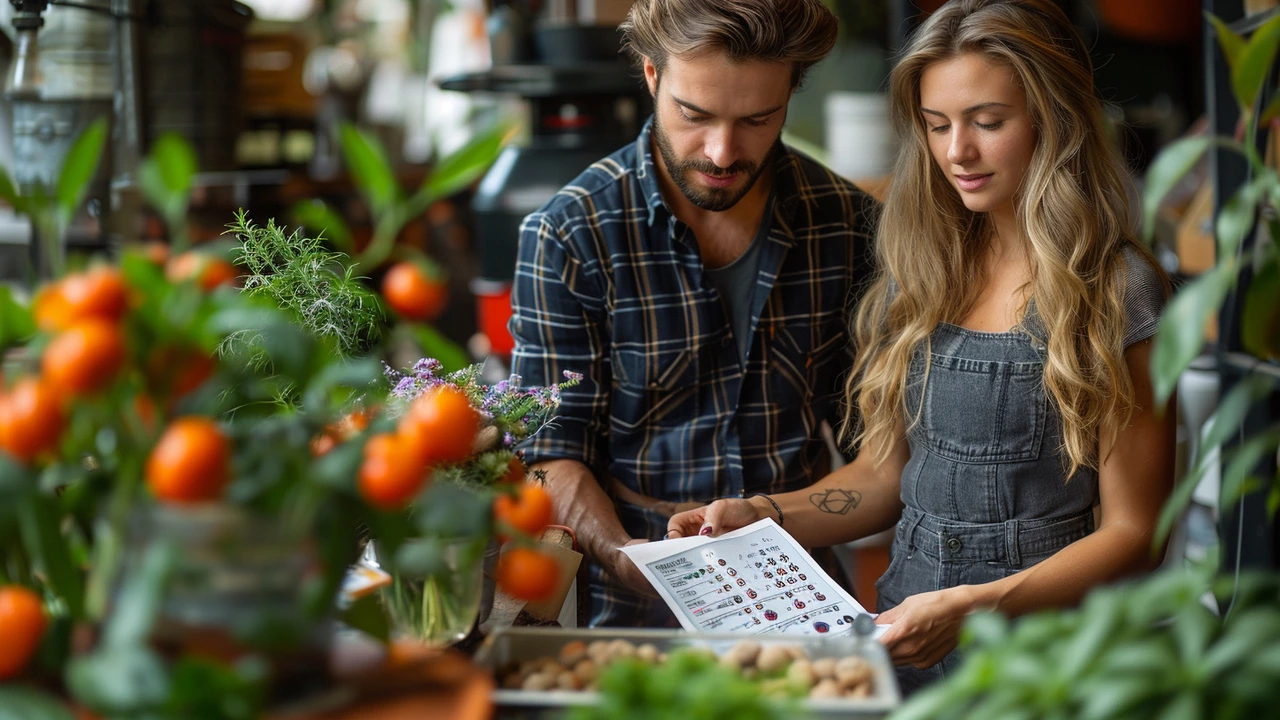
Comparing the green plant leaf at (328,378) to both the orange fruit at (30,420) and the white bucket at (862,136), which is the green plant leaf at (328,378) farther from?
the white bucket at (862,136)

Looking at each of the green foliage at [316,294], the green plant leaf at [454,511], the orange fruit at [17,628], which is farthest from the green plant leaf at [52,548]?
the green foliage at [316,294]

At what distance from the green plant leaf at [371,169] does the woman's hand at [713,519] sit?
33.4 inches

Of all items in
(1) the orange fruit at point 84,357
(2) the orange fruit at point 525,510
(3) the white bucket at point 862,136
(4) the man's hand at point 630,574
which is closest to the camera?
(1) the orange fruit at point 84,357

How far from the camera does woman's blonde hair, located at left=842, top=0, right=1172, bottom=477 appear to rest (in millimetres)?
1497

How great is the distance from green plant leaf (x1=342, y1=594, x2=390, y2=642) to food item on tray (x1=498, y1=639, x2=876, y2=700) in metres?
0.12

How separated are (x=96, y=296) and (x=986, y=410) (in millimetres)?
1190

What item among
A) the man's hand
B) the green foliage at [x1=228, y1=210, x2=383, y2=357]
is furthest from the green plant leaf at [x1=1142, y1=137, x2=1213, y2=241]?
the man's hand

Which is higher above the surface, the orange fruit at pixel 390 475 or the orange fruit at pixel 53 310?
the orange fruit at pixel 53 310

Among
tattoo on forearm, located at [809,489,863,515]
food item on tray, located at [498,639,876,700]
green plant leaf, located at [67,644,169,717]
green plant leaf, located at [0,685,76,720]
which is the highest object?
green plant leaf, located at [67,644,169,717]

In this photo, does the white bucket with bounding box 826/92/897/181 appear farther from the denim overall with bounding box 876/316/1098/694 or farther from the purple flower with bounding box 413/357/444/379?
the purple flower with bounding box 413/357/444/379

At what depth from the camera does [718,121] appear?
174cm

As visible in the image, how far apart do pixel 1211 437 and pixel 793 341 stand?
112cm

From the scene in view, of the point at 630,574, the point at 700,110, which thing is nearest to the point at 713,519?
the point at 630,574

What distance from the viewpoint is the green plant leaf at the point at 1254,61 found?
77cm
